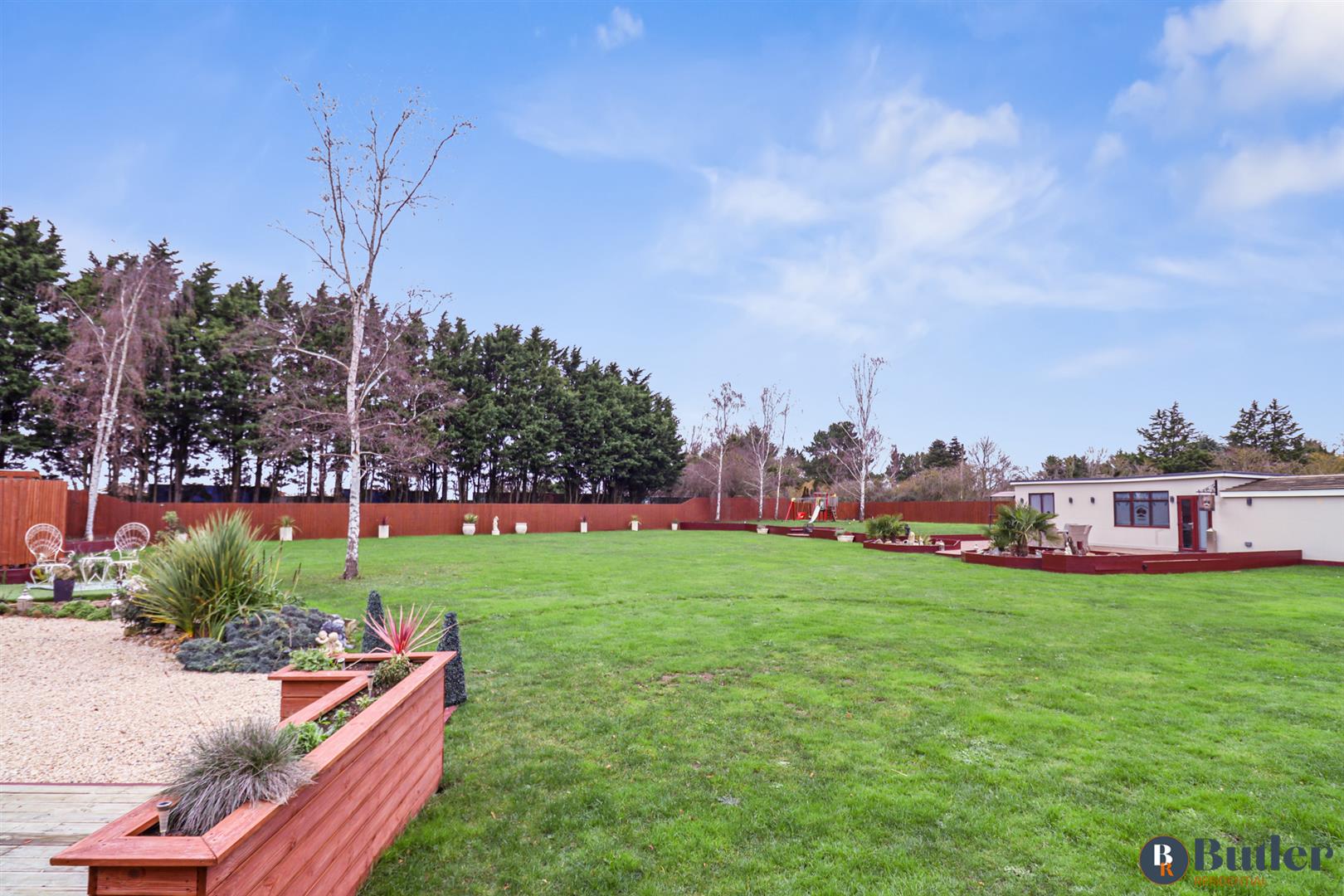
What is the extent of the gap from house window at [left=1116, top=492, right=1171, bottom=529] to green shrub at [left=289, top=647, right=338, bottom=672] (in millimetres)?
24120

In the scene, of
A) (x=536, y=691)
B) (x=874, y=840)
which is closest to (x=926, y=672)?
(x=874, y=840)

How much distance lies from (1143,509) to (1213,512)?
185 centimetres

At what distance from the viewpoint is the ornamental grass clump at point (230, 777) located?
179 cm

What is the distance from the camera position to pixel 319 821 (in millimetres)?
2164

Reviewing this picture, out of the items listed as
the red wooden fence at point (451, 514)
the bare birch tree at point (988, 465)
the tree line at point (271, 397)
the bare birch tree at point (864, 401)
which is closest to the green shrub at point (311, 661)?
the tree line at point (271, 397)

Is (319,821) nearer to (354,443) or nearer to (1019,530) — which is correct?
(354,443)

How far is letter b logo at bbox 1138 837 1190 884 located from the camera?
111 inches

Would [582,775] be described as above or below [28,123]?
below

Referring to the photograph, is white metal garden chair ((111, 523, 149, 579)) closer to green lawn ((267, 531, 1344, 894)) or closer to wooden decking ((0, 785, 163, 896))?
green lawn ((267, 531, 1344, 894))

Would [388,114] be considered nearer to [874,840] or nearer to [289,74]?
[289,74]

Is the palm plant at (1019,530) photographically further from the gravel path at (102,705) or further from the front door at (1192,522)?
the gravel path at (102,705)

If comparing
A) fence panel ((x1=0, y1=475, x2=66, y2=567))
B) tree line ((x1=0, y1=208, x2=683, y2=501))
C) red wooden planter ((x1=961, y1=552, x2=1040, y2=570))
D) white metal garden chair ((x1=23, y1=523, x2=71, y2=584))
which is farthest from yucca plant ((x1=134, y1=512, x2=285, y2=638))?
red wooden planter ((x1=961, y1=552, x2=1040, y2=570))

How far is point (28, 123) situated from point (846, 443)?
2143 inches

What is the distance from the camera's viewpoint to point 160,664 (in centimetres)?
617
